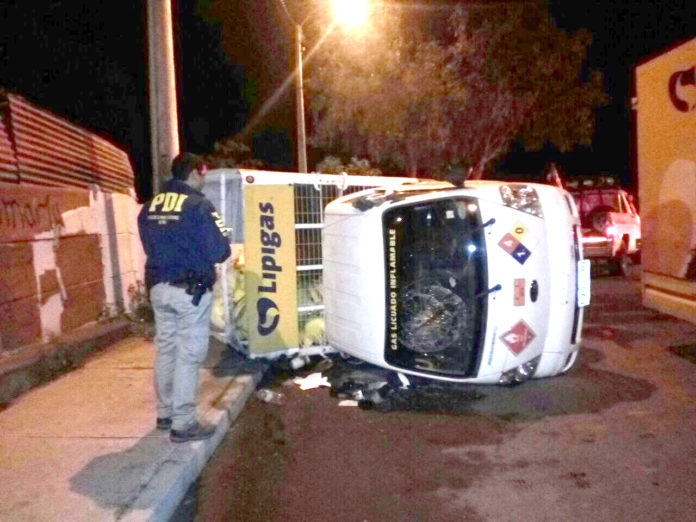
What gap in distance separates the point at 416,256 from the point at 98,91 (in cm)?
1426

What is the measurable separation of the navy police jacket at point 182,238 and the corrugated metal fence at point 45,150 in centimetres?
271

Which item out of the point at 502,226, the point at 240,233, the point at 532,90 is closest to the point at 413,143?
the point at 532,90

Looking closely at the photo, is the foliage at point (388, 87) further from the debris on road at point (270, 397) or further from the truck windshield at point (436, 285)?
the debris on road at point (270, 397)

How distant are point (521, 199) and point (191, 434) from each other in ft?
10.3

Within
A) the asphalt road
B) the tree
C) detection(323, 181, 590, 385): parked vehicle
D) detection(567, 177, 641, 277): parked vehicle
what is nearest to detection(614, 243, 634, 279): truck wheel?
detection(567, 177, 641, 277): parked vehicle

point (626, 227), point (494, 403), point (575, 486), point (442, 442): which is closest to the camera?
point (575, 486)

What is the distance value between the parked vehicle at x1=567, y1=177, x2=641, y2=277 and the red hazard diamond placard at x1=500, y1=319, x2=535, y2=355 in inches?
357

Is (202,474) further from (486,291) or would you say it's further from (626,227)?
(626,227)

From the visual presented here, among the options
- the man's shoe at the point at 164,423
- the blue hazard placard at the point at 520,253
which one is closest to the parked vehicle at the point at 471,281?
the blue hazard placard at the point at 520,253

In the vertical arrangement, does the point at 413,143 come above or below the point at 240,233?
above

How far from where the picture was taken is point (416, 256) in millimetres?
6340

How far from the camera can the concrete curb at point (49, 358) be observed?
6203 millimetres

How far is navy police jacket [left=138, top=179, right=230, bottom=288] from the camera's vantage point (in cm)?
507

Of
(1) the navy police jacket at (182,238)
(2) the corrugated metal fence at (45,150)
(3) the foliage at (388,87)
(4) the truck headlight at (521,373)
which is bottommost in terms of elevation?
(4) the truck headlight at (521,373)
